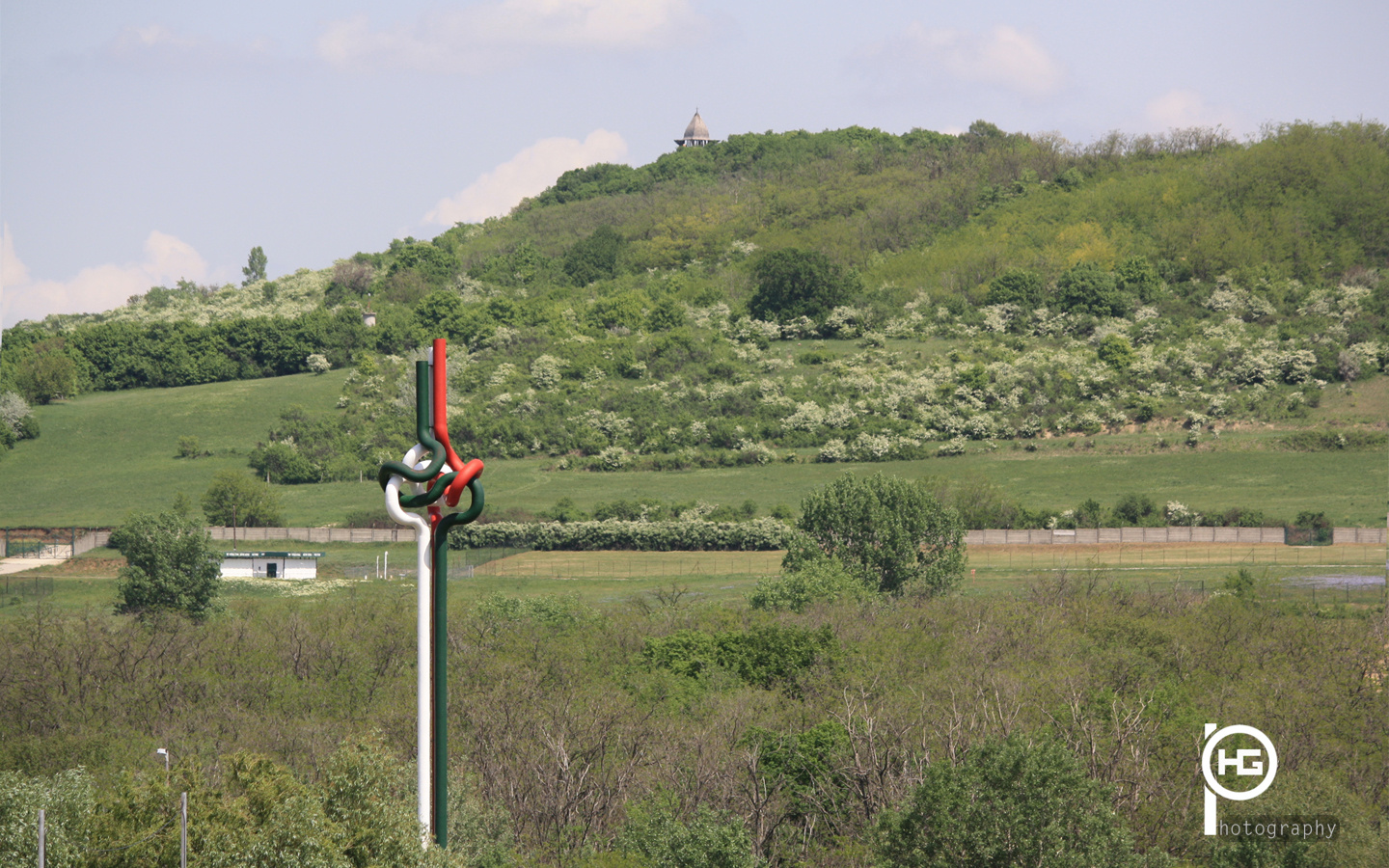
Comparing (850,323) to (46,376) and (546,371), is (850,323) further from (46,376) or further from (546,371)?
(46,376)

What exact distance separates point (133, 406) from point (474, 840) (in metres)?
113

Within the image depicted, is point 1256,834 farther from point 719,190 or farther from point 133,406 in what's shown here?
point 719,190

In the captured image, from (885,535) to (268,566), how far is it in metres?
37.9

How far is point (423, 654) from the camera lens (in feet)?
74.4

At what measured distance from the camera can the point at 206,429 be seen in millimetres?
124875

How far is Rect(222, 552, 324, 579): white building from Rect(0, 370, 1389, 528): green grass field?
1571 centimetres

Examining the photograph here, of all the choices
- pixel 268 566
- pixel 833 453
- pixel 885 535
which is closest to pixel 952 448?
pixel 833 453

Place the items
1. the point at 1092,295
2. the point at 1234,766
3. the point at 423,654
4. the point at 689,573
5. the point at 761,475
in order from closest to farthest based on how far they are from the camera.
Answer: the point at 423,654 < the point at 1234,766 < the point at 689,573 < the point at 761,475 < the point at 1092,295

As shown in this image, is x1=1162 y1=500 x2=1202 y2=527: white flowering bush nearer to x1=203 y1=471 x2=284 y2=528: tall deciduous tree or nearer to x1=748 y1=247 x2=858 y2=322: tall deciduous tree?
x1=748 y1=247 x2=858 y2=322: tall deciduous tree

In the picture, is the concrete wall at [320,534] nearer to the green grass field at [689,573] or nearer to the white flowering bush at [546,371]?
the green grass field at [689,573]

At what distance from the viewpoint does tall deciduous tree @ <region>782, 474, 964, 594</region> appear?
72750mm

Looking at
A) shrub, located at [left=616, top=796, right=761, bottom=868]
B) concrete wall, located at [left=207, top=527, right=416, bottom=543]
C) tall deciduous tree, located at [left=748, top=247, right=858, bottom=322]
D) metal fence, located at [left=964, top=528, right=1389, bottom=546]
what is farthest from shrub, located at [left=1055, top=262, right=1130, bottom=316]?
shrub, located at [left=616, top=796, right=761, bottom=868]

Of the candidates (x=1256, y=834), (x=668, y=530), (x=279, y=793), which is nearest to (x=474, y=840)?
(x=279, y=793)

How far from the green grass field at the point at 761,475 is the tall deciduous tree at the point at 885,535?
22988 mm
